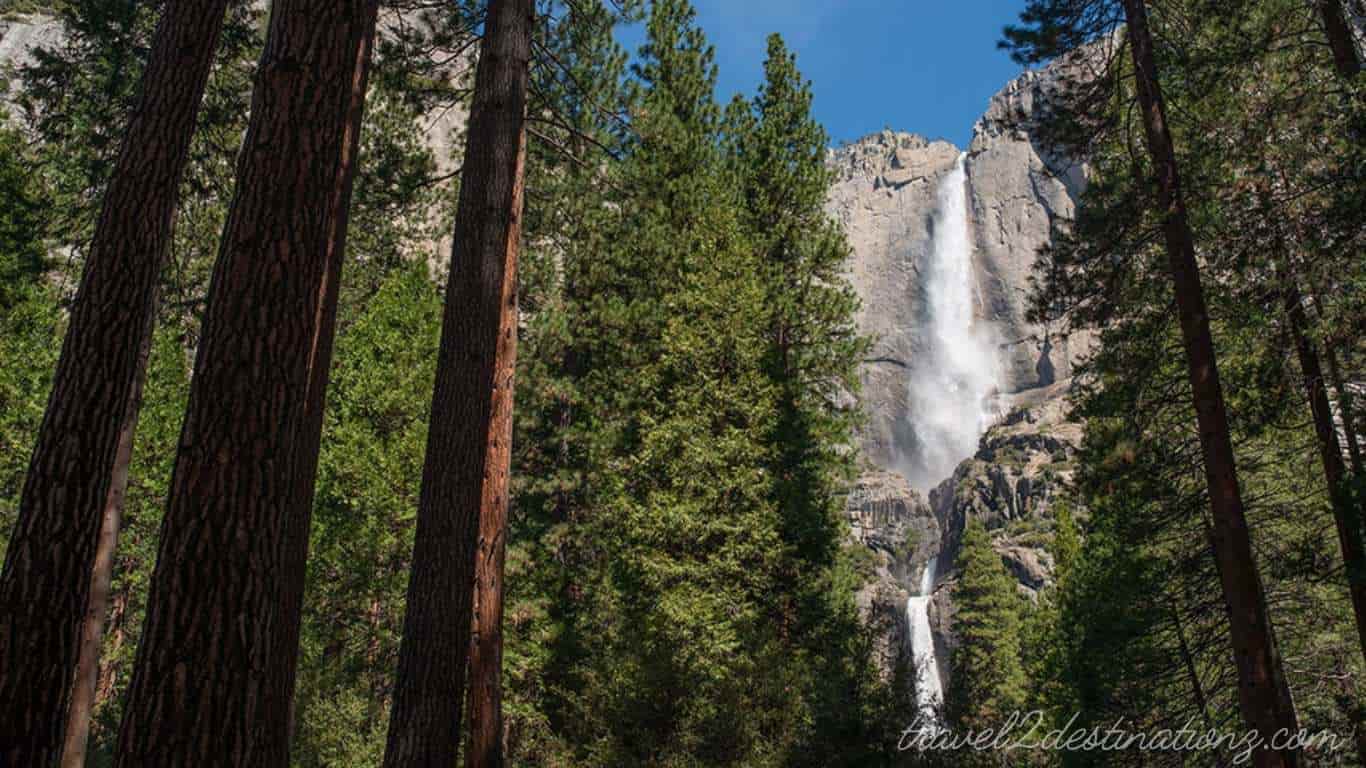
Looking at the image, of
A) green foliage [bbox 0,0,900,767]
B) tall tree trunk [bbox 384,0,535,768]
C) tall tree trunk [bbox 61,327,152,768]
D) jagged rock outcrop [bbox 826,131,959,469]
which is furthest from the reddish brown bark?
jagged rock outcrop [bbox 826,131,959,469]

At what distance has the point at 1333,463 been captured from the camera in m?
8.11

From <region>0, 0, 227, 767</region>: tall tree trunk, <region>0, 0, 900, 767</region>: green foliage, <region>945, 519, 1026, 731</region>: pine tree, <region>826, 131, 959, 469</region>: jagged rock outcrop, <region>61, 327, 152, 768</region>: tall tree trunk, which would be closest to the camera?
<region>0, 0, 227, 767</region>: tall tree trunk

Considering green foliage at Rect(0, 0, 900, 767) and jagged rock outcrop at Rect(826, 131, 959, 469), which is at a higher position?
jagged rock outcrop at Rect(826, 131, 959, 469)

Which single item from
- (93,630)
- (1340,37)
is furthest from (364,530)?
(1340,37)

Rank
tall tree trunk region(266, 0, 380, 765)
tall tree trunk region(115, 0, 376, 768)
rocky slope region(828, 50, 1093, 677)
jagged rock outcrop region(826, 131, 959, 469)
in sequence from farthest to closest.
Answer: jagged rock outcrop region(826, 131, 959, 469) → rocky slope region(828, 50, 1093, 677) → tall tree trunk region(266, 0, 380, 765) → tall tree trunk region(115, 0, 376, 768)

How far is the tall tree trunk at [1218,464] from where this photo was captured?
606cm

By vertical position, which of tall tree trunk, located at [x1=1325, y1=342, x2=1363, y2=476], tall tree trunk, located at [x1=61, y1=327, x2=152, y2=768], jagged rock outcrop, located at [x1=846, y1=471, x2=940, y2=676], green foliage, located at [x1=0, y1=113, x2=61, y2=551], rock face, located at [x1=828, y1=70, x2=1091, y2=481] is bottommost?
tall tree trunk, located at [x1=61, y1=327, x2=152, y2=768]

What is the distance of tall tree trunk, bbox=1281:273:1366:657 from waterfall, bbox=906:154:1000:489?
8861cm

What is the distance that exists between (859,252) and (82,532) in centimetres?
11219

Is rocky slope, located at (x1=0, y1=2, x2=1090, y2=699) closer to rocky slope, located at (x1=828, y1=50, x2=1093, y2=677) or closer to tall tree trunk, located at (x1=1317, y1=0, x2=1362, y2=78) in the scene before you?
rocky slope, located at (x1=828, y1=50, x2=1093, y2=677)

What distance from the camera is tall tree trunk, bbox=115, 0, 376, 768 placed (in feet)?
7.36

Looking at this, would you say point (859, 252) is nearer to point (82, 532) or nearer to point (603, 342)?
point (603, 342)

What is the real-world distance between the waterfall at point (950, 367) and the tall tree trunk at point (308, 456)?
9390cm

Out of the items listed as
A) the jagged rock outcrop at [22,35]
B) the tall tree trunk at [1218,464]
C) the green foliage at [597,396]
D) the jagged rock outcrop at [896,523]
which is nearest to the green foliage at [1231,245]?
the tall tree trunk at [1218,464]
